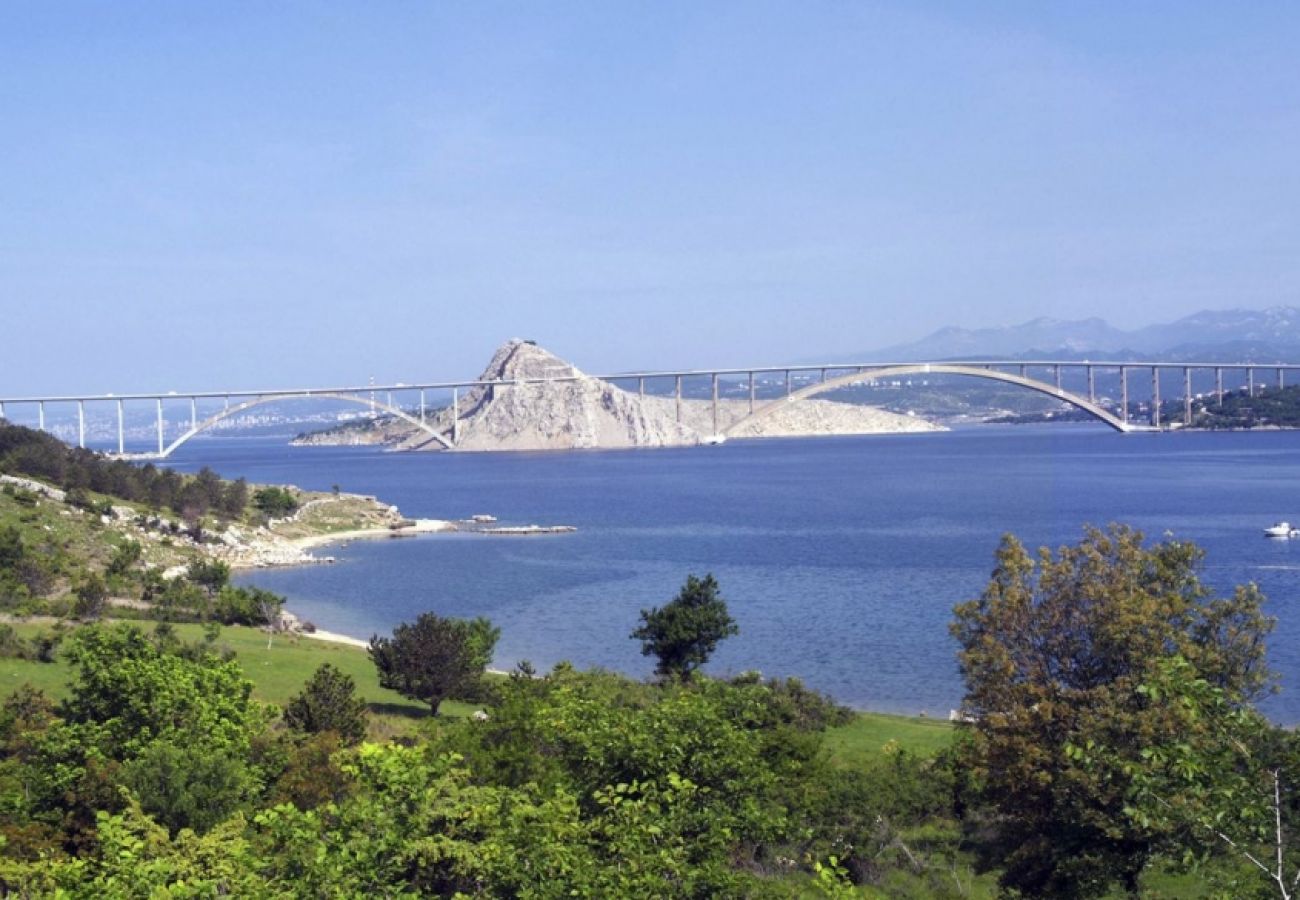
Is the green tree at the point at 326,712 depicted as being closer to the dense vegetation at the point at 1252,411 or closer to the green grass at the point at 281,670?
the green grass at the point at 281,670

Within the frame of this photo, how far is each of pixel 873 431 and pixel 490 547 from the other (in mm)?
95112

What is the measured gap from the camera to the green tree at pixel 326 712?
1110 cm

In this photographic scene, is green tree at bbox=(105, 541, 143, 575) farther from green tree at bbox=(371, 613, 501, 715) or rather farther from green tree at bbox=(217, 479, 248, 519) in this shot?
green tree at bbox=(371, 613, 501, 715)

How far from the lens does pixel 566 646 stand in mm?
21594

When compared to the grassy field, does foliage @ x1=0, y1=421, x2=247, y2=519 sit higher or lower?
higher

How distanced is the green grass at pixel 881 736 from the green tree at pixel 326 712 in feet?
13.6

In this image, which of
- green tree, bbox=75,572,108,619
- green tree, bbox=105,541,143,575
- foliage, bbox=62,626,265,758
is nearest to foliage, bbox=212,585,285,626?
green tree, bbox=75,572,108,619

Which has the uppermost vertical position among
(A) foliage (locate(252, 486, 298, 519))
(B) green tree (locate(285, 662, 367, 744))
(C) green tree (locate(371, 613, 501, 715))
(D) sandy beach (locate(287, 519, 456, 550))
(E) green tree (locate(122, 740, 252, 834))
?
(E) green tree (locate(122, 740, 252, 834))

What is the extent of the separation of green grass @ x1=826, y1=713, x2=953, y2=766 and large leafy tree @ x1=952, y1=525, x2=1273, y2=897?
108 inches

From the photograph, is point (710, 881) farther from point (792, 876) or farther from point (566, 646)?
point (566, 646)

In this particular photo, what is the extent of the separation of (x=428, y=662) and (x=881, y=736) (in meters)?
4.88

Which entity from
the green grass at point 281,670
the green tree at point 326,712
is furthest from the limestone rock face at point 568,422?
the green tree at point 326,712

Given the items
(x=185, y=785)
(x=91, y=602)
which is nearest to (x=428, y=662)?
(x=185, y=785)

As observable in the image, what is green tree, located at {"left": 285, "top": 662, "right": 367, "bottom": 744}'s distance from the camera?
11.1m
